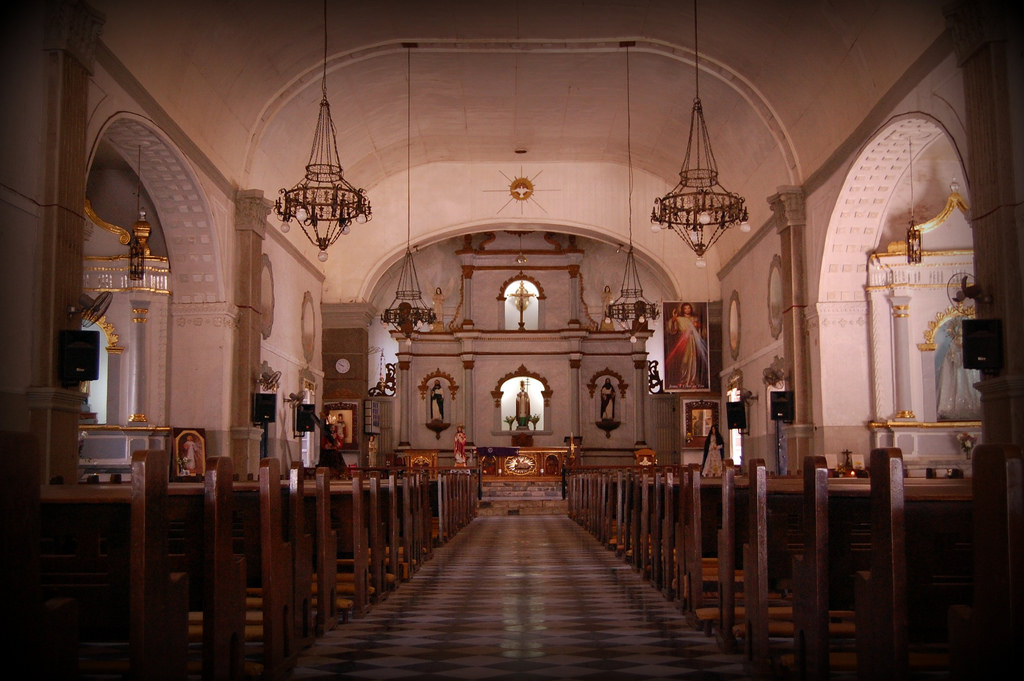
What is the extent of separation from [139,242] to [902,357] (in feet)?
36.0

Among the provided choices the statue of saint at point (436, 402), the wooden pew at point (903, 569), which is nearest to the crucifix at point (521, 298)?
the statue of saint at point (436, 402)

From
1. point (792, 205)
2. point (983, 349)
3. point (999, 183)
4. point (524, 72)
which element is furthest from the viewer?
point (524, 72)

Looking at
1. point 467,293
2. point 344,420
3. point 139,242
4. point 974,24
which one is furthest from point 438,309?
point 974,24

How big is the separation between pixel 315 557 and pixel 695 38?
12.0 metres

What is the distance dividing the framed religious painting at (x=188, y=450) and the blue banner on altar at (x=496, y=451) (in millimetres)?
10663

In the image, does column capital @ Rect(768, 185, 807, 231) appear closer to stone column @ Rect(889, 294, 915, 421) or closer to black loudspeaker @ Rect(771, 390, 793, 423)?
stone column @ Rect(889, 294, 915, 421)

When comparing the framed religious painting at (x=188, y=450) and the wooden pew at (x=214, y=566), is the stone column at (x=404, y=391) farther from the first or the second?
the wooden pew at (x=214, y=566)

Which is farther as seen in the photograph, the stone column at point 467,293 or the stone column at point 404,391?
the stone column at point 467,293

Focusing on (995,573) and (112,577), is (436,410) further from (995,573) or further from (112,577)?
(995,573)

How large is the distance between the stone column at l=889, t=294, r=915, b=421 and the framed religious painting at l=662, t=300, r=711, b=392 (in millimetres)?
6319

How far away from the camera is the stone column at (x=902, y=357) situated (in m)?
15.3

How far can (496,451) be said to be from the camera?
2536 cm

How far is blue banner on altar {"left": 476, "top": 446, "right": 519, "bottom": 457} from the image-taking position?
25236mm

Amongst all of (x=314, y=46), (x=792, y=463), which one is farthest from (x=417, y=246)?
(x=792, y=463)
